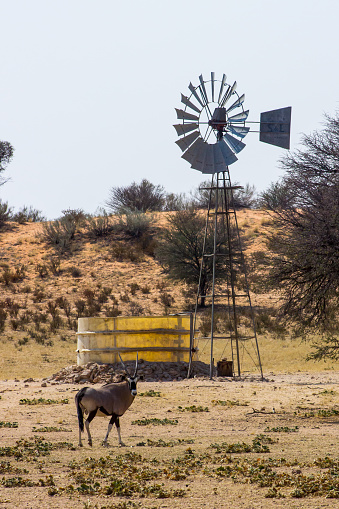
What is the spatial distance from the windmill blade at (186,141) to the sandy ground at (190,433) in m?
7.16

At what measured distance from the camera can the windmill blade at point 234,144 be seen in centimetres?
2098

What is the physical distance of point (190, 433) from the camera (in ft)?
42.8

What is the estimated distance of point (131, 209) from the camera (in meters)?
61.7

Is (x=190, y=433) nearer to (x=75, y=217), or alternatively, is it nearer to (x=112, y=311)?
(x=112, y=311)

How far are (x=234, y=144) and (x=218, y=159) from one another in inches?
27.7

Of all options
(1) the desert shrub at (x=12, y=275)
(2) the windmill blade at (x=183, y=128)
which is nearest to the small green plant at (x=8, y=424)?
(2) the windmill blade at (x=183, y=128)

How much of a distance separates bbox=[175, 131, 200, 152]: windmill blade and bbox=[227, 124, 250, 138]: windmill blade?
117 cm

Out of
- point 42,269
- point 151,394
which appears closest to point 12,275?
point 42,269

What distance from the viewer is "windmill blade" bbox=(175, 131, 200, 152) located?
20.8m

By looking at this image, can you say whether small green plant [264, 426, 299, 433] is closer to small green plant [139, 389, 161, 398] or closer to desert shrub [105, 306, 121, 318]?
small green plant [139, 389, 161, 398]

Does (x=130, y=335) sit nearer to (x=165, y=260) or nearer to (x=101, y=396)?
(x=101, y=396)

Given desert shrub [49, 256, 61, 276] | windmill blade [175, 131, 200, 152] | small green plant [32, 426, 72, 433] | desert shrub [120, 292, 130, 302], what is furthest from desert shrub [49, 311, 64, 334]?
small green plant [32, 426, 72, 433]

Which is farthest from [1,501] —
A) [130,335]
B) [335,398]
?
[130,335]

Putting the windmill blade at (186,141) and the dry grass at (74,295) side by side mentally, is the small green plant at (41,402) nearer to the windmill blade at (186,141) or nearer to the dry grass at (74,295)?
the dry grass at (74,295)
